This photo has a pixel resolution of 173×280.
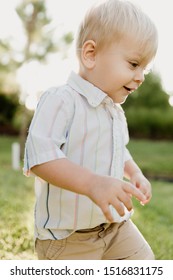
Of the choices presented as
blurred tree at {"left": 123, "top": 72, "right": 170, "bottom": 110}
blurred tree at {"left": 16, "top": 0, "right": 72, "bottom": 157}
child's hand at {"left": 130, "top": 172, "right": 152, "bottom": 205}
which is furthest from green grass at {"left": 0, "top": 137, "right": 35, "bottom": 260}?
blurred tree at {"left": 123, "top": 72, "right": 170, "bottom": 110}

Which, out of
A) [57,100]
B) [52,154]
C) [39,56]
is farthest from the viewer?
[39,56]

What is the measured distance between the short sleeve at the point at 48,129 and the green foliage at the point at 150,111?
22214mm

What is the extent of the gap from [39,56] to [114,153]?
1493 cm

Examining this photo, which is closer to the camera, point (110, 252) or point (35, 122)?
point (35, 122)

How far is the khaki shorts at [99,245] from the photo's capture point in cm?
217

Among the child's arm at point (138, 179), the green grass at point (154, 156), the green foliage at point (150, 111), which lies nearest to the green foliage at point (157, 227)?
the child's arm at point (138, 179)

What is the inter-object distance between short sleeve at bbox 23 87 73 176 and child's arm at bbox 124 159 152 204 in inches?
18.9

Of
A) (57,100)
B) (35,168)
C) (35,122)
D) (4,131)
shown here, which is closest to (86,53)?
(57,100)

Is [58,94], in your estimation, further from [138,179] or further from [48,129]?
[138,179]

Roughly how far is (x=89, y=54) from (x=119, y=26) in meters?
0.17

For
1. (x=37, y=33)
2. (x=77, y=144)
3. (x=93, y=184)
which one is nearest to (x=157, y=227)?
(x=77, y=144)
